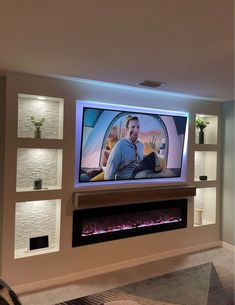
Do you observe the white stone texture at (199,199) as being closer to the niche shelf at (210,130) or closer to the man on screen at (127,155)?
the niche shelf at (210,130)

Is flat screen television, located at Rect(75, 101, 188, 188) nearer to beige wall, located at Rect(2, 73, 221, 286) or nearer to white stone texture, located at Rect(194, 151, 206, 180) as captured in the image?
beige wall, located at Rect(2, 73, 221, 286)

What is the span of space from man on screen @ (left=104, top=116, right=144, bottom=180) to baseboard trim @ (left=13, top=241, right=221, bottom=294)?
1.15 m

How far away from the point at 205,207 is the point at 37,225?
9.24 feet

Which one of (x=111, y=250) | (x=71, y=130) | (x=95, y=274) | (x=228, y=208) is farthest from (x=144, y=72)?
(x=228, y=208)

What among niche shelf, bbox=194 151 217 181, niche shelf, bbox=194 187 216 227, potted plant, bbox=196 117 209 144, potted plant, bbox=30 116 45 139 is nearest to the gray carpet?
niche shelf, bbox=194 187 216 227

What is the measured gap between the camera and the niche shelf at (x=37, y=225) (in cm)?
306

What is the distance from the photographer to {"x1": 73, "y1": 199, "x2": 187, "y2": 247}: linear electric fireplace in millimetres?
3277

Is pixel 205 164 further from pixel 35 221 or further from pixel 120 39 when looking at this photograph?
pixel 120 39

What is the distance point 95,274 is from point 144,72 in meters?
2.47

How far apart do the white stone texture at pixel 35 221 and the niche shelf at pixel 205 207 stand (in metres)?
2.30

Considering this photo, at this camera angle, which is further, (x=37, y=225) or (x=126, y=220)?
(x=126, y=220)

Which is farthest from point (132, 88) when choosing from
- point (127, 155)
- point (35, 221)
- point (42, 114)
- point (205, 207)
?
point (205, 207)

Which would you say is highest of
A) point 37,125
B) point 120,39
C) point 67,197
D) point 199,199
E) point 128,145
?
point 120,39

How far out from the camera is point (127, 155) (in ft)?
11.5
